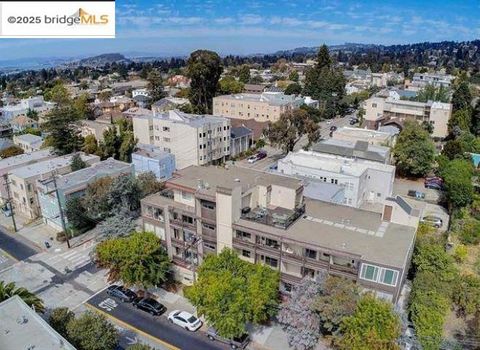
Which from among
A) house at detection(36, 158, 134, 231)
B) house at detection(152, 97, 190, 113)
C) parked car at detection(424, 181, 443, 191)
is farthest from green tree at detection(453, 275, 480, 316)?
house at detection(152, 97, 190, 113)

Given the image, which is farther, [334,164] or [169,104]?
[169,104]

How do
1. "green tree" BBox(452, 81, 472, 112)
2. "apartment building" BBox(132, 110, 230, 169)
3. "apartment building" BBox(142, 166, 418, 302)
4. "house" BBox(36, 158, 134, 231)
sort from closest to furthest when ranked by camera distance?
"apartment building" BBox(142, 166, 418, 302) < "house" BBox(36, 158, 134, 231) < "apartment building" BBox(132, 110, 230, 169) < "green tree" BBox(452, 81, 472, 112)

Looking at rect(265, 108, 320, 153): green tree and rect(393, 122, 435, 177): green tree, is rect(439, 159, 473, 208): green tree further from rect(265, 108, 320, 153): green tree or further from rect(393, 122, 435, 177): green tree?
rect(265, 108, 320, 153): green tree

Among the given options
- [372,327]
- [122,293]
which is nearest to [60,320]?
[122,293]

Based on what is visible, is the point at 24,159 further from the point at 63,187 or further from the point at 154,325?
the point at 154,325

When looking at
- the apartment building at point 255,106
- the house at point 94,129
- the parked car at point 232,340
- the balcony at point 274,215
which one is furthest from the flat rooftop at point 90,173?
the apartment building at point 255,106

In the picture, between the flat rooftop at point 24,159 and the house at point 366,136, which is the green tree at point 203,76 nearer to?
the house at point 366,136
